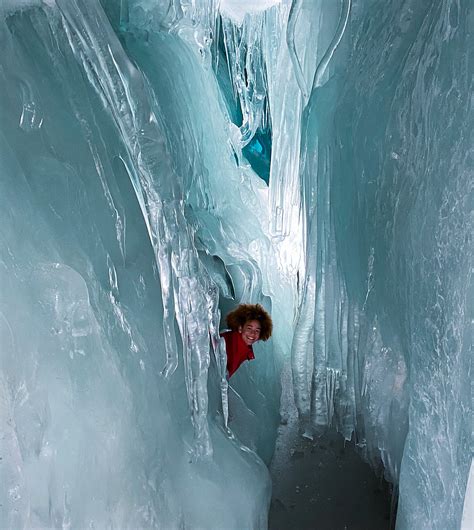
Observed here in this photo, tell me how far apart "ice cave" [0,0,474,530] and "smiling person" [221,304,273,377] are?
20 centimetres

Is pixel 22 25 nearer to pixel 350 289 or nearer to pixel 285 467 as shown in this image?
pixel 350 289

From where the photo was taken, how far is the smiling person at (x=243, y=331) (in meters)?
2.88

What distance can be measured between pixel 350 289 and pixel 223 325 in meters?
1.05

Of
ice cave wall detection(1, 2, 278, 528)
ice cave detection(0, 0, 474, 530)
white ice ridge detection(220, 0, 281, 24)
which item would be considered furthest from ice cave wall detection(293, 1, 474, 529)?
white ice ridge detection(220, 0, 281, 24)

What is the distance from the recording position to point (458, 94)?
203 cm

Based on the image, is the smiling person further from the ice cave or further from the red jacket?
the ice cave

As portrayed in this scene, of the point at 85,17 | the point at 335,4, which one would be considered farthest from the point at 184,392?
the point at 335,4

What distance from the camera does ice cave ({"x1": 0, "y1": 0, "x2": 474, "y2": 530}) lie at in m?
1.82

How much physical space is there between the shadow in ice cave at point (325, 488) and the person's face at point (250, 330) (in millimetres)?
531

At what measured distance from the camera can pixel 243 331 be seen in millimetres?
2885

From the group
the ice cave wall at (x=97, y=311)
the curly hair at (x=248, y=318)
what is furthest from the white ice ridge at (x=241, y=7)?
the ice cave wall at (x=97, y=311)

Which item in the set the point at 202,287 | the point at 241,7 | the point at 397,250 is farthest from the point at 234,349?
the point at 241,7

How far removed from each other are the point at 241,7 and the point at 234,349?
2296 millimetres

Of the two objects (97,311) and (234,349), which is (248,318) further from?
(97,311)
